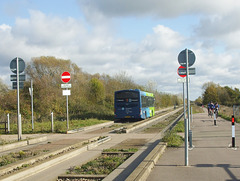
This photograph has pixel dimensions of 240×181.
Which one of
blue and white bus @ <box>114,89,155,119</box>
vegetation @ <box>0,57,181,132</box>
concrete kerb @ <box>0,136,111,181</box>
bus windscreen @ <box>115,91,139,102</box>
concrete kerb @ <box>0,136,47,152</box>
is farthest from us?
vegetation @ <box>0,57,181,132</box>

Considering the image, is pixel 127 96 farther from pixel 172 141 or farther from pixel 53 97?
pixel 172 141

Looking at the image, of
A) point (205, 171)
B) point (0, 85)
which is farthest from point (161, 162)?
point (0, 85)

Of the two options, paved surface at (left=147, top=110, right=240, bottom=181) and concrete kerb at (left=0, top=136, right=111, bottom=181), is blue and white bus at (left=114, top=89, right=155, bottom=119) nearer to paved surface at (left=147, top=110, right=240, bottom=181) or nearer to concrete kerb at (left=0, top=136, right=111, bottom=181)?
paved surface at (left=147, top=110, right=240, bottom=181)

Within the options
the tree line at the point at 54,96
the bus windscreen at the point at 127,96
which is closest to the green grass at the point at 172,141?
the bus windscreen at the point at 127,96

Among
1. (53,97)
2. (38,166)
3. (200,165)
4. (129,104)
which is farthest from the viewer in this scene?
(53,97)

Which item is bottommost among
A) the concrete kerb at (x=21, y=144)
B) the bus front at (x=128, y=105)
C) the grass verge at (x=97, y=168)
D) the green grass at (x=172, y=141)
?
the concrete kerb at (x=21, y=144)

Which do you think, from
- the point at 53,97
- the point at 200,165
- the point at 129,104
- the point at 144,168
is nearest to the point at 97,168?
the point at 144,168

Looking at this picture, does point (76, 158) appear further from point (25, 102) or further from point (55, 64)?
point (55, 64)

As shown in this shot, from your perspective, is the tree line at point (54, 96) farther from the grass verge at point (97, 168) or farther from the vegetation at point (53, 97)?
the grass verge at point (97, 168)

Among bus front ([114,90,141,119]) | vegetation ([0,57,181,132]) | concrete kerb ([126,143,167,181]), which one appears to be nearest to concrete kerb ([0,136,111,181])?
concrete kerb ([126,143,167,181])

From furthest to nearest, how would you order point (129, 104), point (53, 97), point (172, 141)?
point (53, 97) → point (129, 104) → point (172, 141)

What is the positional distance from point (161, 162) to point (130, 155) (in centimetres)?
165

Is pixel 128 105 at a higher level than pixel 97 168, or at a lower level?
higher

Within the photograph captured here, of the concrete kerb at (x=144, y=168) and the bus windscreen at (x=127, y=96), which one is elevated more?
the bus windscreen at (x=127, y=96)
